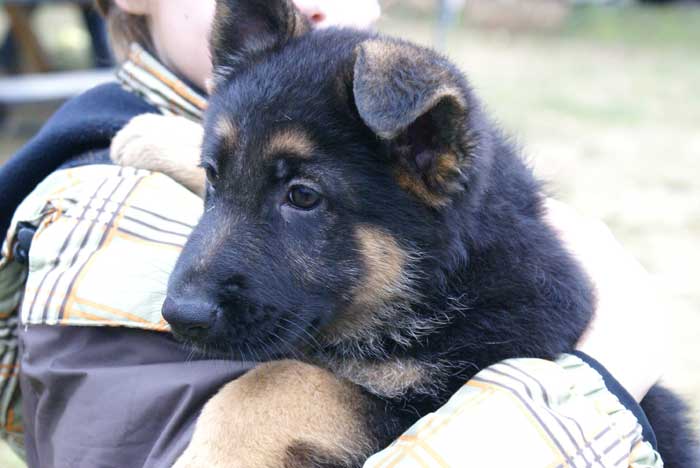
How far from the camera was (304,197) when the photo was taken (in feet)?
7.55

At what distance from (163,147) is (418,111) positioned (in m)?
1.05

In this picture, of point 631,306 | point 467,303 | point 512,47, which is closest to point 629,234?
point 631,306

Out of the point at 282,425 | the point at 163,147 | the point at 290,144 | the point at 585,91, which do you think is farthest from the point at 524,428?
the point at 585,91

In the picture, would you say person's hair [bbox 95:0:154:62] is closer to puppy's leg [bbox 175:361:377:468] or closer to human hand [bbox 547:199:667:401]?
puppy's leg [bbox 175:361:377:468]

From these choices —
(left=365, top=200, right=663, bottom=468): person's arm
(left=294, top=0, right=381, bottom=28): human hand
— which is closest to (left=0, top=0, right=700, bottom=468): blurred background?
(left=294, top=0, right=381, bottom=28): human hand

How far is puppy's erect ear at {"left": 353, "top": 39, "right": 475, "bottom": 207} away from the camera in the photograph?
6.48ft

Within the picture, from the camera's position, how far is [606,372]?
233cm

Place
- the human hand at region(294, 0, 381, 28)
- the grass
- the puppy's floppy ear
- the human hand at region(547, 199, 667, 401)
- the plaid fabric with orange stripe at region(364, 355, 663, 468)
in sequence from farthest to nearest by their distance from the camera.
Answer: the grass < the human hand at region(294, 0, 381, 28) < the puppy's floppy ear < the human hand at region(547, 199, 667, 401) < the plaid fabric with orange stripe at region(364, 355, 663, 468)

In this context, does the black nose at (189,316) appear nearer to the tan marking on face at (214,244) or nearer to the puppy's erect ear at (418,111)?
the tan marking on face at (214,244)

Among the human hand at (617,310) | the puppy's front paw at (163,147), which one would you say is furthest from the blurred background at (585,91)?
the puppy's front paw at (163,147)

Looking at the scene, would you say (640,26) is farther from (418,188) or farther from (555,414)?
(555,414)

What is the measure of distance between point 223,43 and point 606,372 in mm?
1484

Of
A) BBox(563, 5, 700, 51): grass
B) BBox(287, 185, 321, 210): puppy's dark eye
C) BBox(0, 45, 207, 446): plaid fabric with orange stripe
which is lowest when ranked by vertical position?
BBox(563, 5, 700, 51): grass

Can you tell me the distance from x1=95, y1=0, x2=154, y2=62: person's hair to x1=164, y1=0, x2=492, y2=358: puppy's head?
81 cm
